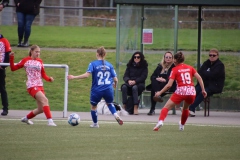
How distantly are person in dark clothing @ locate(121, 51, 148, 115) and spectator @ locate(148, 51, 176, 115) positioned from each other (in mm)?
291

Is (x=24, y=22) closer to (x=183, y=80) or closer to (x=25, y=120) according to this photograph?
(x=25, y=120)

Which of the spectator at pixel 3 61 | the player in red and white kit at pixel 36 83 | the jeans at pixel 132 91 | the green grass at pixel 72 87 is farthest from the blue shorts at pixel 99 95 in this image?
the green grass at pixel 72 87

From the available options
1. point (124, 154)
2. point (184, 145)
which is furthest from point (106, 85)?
point (124, 154)

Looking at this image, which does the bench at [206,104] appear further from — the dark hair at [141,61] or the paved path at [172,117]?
the dark hair at [141,61]

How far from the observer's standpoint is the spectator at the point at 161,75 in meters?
18.9

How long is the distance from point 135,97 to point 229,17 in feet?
13.0

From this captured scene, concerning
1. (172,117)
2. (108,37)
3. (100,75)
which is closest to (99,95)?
(100,75)

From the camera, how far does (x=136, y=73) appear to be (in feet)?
63.3

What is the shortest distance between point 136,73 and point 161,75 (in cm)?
70

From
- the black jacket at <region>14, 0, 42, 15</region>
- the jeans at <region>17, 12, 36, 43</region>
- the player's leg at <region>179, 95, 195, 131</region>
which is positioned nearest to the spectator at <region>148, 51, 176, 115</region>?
the player's leg at <region>179, 95, 195, 131</region>

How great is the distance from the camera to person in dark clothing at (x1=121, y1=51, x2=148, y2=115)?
19.0 meters

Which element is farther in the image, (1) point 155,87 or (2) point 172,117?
(1) point 155,87

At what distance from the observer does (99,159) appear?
10281 millimetres

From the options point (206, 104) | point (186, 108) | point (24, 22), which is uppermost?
point (24, 22)
